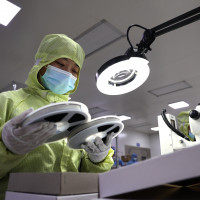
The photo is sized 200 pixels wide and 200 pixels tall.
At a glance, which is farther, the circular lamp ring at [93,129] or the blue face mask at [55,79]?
the blue face mask at [55,79]

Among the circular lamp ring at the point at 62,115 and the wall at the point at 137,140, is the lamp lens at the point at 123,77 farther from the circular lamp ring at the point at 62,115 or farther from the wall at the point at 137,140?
the wall at the point at 137,140

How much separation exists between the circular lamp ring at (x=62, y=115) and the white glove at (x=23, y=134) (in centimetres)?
2

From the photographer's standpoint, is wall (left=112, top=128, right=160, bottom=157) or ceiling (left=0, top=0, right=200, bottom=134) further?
wall (left=112, top=128, right=160, bottom=157)

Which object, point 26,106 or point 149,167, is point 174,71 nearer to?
point 26,106

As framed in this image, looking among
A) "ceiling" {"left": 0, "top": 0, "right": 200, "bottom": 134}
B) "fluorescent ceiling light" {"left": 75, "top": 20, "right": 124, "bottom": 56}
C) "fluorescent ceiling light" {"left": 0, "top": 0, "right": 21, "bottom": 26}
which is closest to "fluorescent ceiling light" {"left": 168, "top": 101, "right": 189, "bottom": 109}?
"ceiling" {"left": 0, "top": 0, "right": 200, "bottom": 134}

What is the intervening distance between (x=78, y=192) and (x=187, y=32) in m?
2.67

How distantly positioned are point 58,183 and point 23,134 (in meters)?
0.25

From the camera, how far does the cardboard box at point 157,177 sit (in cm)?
28

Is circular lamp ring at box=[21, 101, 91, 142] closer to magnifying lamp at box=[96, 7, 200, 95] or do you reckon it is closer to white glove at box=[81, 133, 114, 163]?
white glove at box=[81, 133, 114, 163]

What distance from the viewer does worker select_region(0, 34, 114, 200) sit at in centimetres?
63

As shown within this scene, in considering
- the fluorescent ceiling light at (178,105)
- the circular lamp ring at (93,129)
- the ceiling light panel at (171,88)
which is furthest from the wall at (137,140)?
the circular lamp ring at (93,129)

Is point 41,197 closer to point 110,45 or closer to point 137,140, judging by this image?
point 110,45

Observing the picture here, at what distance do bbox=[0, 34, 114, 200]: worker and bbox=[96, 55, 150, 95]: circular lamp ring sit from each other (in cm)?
25

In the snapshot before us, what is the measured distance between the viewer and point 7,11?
219 centimetres
